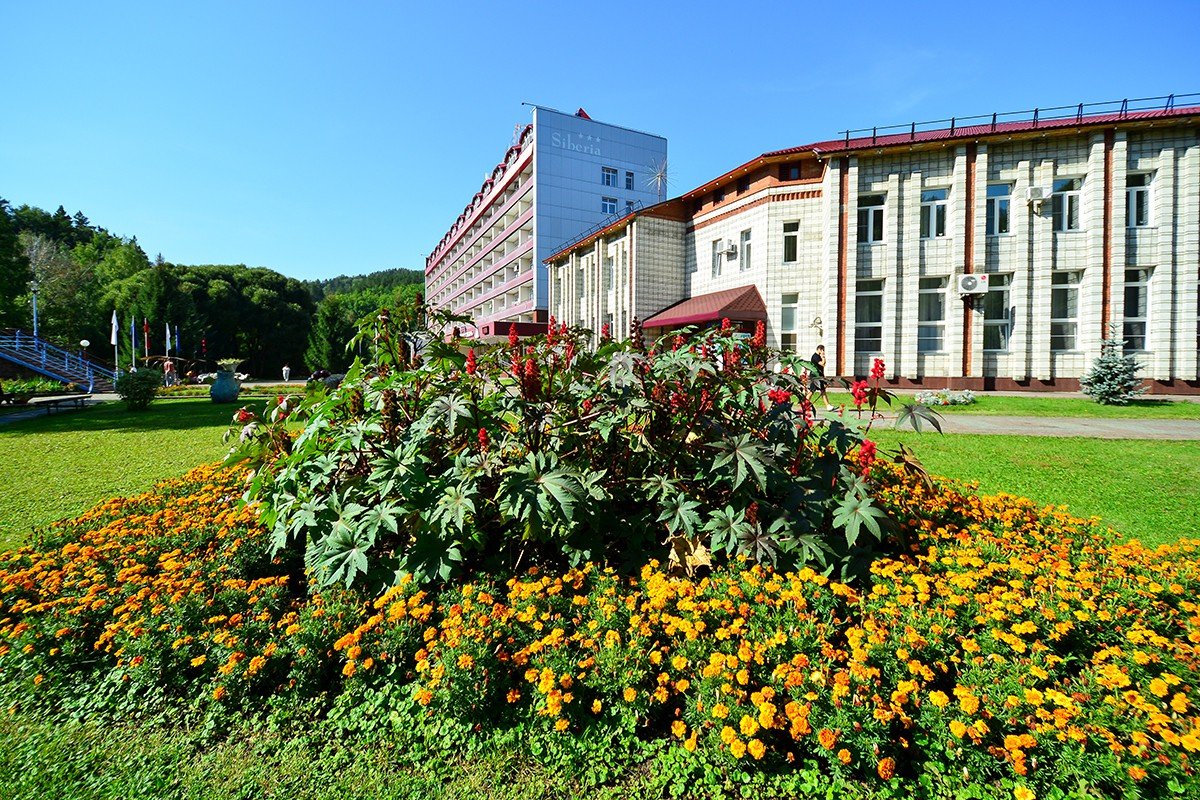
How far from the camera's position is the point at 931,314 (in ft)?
60.2

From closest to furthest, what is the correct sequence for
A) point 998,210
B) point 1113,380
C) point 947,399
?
1. point 947,399
2. point 1113,380
3. point 998,210

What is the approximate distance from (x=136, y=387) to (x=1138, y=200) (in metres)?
32.5

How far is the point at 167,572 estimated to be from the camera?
3.17m

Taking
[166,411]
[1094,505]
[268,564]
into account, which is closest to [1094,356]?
[1094,505]

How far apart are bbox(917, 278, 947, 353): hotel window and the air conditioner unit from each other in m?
0.83

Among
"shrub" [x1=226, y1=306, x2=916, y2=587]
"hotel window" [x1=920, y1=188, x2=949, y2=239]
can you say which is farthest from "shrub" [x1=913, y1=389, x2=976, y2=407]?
"shrub" [x1=226, y1=306, x2=916, y2=587]

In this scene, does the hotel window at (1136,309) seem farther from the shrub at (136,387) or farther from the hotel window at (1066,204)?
the shrub at (136,387)

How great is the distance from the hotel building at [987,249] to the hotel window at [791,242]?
0.05 m

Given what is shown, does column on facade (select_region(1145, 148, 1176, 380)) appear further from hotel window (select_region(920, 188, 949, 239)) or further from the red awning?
the red awning

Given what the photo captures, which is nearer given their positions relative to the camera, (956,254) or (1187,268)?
(1187,268)

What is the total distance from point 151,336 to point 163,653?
51115 mm

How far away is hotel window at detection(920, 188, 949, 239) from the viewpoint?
59.6ft

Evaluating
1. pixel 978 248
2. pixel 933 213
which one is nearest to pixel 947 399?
pixel 978 248

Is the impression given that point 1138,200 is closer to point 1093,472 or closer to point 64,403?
point 1093,472
